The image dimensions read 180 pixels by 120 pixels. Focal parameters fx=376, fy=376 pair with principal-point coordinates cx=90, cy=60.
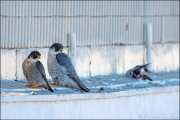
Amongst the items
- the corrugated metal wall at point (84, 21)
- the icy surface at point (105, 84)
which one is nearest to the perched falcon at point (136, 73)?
the icy surface at point (105, 84)

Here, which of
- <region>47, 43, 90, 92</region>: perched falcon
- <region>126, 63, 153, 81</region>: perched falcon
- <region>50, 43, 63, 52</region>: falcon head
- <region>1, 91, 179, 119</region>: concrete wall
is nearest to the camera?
<region>1, 91, 179, 119</region>: concrete wall

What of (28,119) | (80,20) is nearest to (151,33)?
(80,20)

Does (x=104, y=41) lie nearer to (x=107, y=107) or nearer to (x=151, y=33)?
(x=151, y=33)

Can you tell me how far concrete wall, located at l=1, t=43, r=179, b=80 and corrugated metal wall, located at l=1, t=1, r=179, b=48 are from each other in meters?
0.17

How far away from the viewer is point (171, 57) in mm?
11328

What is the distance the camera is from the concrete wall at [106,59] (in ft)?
27.8

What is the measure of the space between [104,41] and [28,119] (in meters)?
3.63

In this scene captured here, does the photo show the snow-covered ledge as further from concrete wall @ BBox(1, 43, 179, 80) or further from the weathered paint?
concrete wall @ BBox(1, 43, 179, 80)

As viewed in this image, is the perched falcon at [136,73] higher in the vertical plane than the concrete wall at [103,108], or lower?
higher

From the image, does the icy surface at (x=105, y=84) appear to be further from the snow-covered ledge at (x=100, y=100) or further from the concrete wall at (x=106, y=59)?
the concrete wall at (x=106, y=59)

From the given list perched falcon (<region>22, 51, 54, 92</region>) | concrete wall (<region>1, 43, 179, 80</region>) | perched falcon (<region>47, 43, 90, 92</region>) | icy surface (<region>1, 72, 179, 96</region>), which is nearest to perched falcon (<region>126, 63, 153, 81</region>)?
icy surface (<region>1, 72, 179, 96</region>)

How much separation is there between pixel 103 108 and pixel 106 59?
7.34ft

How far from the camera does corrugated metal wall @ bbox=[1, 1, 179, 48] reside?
28.0 feet

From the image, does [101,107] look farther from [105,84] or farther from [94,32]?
[94,32]
